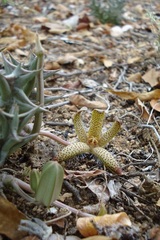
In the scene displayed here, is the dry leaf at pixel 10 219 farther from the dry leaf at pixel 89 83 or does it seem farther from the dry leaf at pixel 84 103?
the dry leaf at pixel 89 83

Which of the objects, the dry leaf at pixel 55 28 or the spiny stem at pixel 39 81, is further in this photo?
the dry leaf at pixel 55 28

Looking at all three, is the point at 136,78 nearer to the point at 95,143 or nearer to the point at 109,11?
the point at 95,143

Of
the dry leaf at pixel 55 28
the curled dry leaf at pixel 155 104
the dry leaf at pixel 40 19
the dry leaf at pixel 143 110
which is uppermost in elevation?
the curled dry leaf at pixel 155 104

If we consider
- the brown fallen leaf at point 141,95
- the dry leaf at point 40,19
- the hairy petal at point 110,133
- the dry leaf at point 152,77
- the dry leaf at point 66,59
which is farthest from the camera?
the dry leaf at point 40,19

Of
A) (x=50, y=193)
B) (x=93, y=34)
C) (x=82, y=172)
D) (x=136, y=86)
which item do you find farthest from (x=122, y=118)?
(x=93, y=34)

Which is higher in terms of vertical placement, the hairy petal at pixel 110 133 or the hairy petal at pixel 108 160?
the hairy petal at pixel 110 133

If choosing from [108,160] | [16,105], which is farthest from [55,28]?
[16,105]

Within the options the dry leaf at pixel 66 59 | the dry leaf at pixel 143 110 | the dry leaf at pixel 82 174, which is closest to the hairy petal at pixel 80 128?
the dry leaf at pixel 82 174
